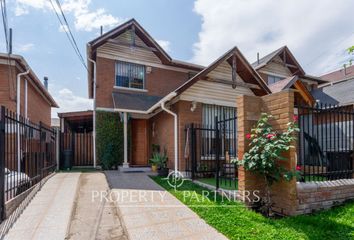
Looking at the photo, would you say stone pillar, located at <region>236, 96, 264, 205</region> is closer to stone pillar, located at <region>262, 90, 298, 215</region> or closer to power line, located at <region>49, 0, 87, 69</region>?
stone pillar, located at <region>262, 90, 298, 215</region>

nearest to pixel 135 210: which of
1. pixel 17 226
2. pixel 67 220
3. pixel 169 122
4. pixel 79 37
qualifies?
pixel 67 220

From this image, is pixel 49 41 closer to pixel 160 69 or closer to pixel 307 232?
pixel 160 69

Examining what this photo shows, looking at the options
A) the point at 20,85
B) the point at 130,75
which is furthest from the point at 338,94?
the point at 20,85

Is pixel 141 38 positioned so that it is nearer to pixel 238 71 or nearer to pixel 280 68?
pixel 238 71

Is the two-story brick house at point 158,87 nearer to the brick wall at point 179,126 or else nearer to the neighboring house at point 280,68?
the brick wall at point 179,126

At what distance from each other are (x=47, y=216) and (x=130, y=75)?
32.2ft

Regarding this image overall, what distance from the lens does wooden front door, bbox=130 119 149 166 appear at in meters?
13.0

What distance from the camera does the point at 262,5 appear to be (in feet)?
27.7

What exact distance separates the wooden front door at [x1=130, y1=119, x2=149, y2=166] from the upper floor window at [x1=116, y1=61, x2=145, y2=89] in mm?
2093

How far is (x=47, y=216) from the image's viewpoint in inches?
183

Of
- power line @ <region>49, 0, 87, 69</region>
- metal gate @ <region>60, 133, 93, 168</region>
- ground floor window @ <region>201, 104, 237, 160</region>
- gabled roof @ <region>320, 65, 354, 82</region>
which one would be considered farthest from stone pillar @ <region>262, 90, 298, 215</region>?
gabled roof @ <region>320, 65, 354, 82</region>

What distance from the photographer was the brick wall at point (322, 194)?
16.2 ft

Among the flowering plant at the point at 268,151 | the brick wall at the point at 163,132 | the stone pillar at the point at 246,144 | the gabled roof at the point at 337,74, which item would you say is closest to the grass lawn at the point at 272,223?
the stone pillar at the point at 246,144

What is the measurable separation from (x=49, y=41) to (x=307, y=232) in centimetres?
915
